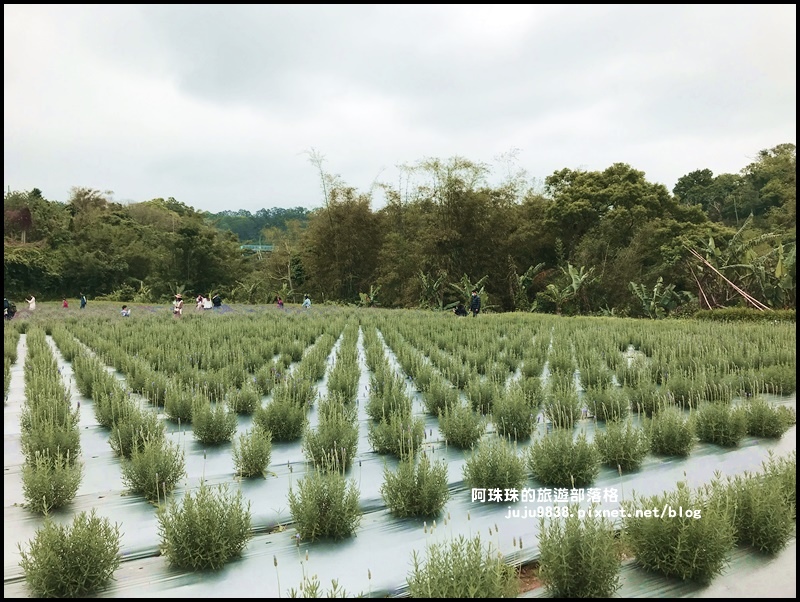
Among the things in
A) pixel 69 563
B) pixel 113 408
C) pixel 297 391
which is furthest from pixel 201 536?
pixel 297 391

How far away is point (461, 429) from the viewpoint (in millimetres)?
4453

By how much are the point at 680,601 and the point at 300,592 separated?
1.78 meters

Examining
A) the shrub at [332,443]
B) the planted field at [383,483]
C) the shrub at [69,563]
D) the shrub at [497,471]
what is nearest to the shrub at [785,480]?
the planted field at [383,483]

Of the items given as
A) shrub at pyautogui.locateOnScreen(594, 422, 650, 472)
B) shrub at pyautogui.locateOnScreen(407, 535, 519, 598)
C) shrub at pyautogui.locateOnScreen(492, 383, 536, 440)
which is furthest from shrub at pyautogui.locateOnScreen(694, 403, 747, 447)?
shrub at pyautogui.locateOnScreen(407, 535, 519, 598)

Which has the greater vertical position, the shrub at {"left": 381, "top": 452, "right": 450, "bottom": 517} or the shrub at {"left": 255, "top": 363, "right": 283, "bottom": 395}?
the shrub at {"left": 255, "top": 363, "right": 283, "bottom": 395}

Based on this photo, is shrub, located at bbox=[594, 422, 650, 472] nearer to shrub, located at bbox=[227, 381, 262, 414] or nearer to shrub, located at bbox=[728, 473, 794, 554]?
shrub, located at bbox=[728, 473, 794, 554]

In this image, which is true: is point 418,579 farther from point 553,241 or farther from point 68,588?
point 553,241

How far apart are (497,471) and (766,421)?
8.90 feet

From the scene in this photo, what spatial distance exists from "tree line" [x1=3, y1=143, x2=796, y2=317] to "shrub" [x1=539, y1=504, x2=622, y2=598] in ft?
49.5

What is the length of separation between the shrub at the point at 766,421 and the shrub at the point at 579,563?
2.86 metres

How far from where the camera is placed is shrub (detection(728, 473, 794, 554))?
2805mm

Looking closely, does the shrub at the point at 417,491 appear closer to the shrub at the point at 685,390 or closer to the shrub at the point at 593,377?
the shrub at the point at 685,390

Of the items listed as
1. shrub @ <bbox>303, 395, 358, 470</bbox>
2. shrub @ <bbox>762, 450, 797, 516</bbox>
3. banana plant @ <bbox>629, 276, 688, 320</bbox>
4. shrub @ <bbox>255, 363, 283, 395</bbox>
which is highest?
banana plant @ <bbox>629, 276, 688, 320</bbox>

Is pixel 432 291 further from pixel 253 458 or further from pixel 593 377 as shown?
pixel 253 458
